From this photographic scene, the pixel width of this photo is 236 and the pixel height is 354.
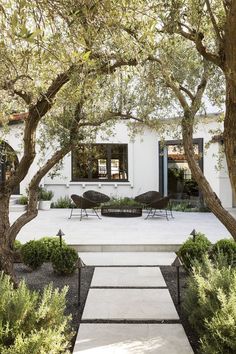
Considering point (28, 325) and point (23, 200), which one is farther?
point (23, 200)

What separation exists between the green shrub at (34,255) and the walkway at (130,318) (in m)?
0.99

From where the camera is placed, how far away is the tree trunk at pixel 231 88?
3.26 meters

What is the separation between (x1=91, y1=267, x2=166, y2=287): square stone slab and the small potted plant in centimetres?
945

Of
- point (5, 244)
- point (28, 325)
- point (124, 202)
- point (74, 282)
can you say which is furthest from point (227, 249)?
point (124, 202)

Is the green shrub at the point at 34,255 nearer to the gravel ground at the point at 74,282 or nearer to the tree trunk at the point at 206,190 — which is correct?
the gravel ground at the point at 74,282

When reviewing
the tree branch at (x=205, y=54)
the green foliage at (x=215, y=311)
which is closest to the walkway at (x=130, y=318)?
the green foliage at (x=215, y=311)

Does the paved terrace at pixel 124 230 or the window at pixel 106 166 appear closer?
the paved terrace at pixel 124 230

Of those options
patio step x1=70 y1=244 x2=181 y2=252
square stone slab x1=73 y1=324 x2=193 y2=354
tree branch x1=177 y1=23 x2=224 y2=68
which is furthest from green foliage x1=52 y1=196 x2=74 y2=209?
tree branch x1=177 y1=23 x2=224 y2=68

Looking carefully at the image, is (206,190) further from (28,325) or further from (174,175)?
(174,175)

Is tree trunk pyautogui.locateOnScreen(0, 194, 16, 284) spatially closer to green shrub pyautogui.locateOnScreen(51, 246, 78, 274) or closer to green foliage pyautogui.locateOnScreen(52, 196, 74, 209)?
green shrub pyautogui.locateOnScreen(51, 246, 78, 274)

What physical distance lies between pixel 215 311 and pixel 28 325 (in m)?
1.77

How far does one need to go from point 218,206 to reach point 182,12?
2594 millimetres

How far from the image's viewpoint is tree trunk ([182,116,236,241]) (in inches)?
216

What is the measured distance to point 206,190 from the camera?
5641mm
